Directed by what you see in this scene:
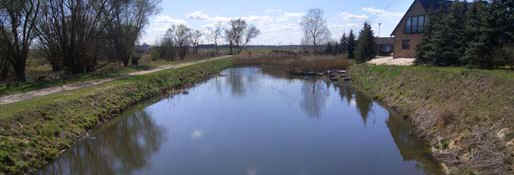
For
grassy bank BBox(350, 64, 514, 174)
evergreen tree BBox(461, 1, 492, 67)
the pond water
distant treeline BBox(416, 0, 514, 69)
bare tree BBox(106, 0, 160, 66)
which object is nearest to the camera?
grassy bank BBox(350, 64, 514, 174)

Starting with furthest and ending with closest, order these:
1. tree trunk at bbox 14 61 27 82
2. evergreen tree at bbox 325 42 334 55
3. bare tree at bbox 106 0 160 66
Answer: evergreen tree at bbox 325 42 334 55 < bare tree at bbox 106 0 160 66 < tree trunk at bbox 14 61 27 82

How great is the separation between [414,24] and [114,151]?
82.4ft

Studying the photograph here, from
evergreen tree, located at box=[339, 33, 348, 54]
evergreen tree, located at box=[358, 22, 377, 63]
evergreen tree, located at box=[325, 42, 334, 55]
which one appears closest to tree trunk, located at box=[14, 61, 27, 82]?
evergreen tree, located at box=[358, 22, 377, 63]

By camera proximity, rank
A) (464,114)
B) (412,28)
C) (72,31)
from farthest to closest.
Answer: (412,28), (72,31), (464,114)

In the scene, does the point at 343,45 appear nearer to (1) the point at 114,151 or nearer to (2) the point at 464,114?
(2) the point at 464,114

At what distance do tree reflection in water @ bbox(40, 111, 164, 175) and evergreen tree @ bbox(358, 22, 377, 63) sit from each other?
2262 cm

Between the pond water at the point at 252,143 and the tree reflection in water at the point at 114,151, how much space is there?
0.08 feet

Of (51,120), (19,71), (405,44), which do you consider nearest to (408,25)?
(405,44)

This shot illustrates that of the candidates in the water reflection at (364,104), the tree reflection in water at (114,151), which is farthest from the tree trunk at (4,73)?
the water reflection at (364,104)

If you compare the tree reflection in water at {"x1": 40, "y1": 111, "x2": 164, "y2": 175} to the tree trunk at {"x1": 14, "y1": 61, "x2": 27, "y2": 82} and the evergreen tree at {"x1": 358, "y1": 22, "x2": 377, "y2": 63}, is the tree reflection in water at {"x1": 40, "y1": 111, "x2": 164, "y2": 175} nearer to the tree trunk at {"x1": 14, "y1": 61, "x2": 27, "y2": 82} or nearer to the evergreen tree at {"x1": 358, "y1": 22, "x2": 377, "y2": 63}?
the tree trunk at {"x1": 14, "y1": 61, "x2": 27, "y2": 82}

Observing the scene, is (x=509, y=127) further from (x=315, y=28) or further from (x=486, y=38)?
(x=315, y=28)

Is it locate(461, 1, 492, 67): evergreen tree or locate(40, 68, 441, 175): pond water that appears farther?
locate(461, 1, 492, 67): evergreen tree

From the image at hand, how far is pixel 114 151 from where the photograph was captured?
833 cm

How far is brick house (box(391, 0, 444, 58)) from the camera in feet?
79.6
